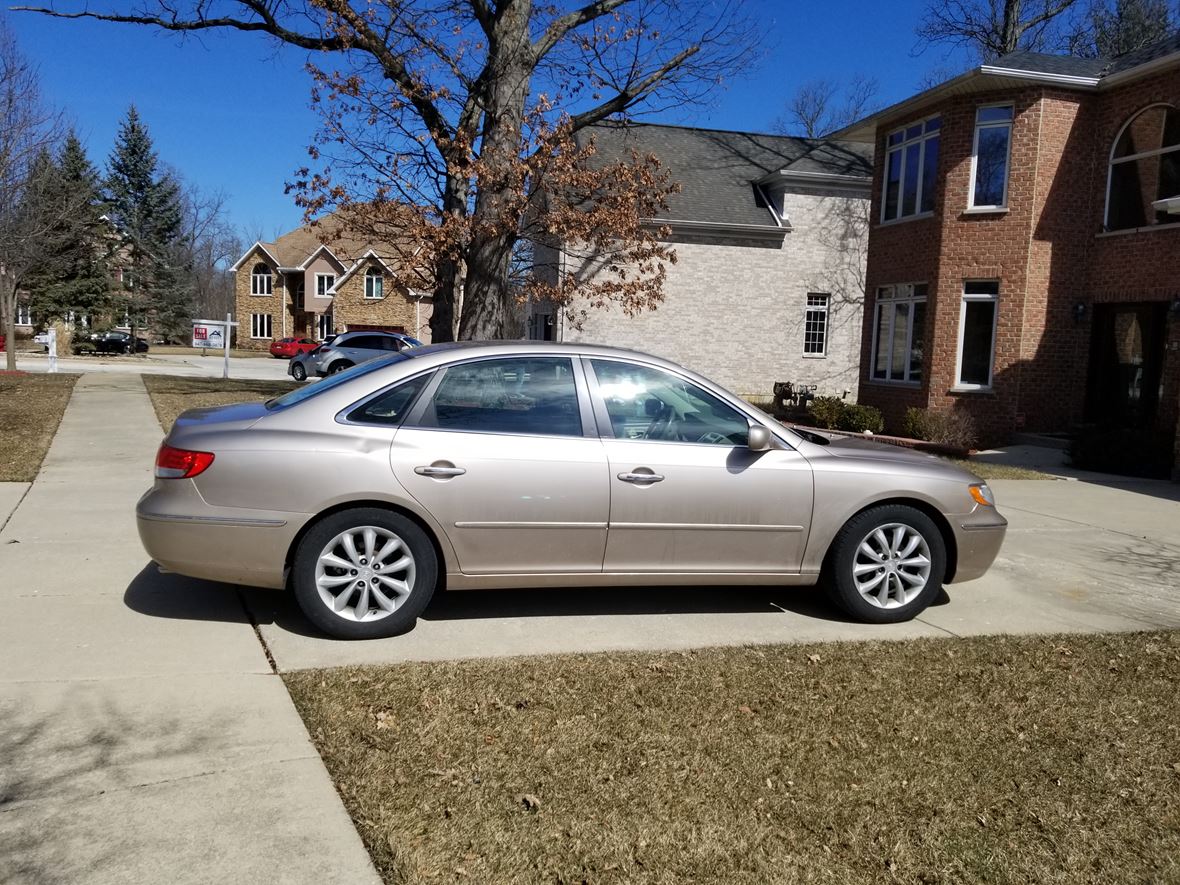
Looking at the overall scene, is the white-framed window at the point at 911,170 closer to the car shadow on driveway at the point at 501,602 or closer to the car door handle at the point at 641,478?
the car shadow on driveway at the point at 501,602

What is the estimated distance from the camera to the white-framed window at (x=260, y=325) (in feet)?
208

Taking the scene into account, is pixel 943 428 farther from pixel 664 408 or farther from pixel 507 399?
pixel 507 399

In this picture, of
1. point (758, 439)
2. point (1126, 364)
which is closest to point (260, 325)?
point (1126, 364)

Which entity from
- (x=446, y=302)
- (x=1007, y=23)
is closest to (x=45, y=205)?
(x=446, y=302)

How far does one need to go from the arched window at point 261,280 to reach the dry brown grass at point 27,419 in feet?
136

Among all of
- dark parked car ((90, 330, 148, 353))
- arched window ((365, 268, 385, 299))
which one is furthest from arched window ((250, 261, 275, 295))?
dark parked car ((90, 330, 148, 353))

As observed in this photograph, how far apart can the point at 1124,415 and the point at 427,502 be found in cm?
1502

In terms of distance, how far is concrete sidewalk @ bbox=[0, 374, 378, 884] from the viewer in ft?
9.52

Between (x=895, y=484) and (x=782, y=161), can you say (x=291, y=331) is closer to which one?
(x=782, y=161)

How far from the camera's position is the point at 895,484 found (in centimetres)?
555

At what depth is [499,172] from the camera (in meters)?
15.6

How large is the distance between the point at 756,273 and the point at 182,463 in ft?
79.3

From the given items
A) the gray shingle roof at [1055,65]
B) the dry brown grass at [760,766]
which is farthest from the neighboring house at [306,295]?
the dry brown grass at [760,766]

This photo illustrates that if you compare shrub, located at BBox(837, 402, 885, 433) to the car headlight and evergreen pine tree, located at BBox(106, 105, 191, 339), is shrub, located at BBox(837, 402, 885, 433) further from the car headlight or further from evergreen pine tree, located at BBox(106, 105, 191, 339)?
evergreen pine tree, located at BBox(106, 105, 191, 339)
